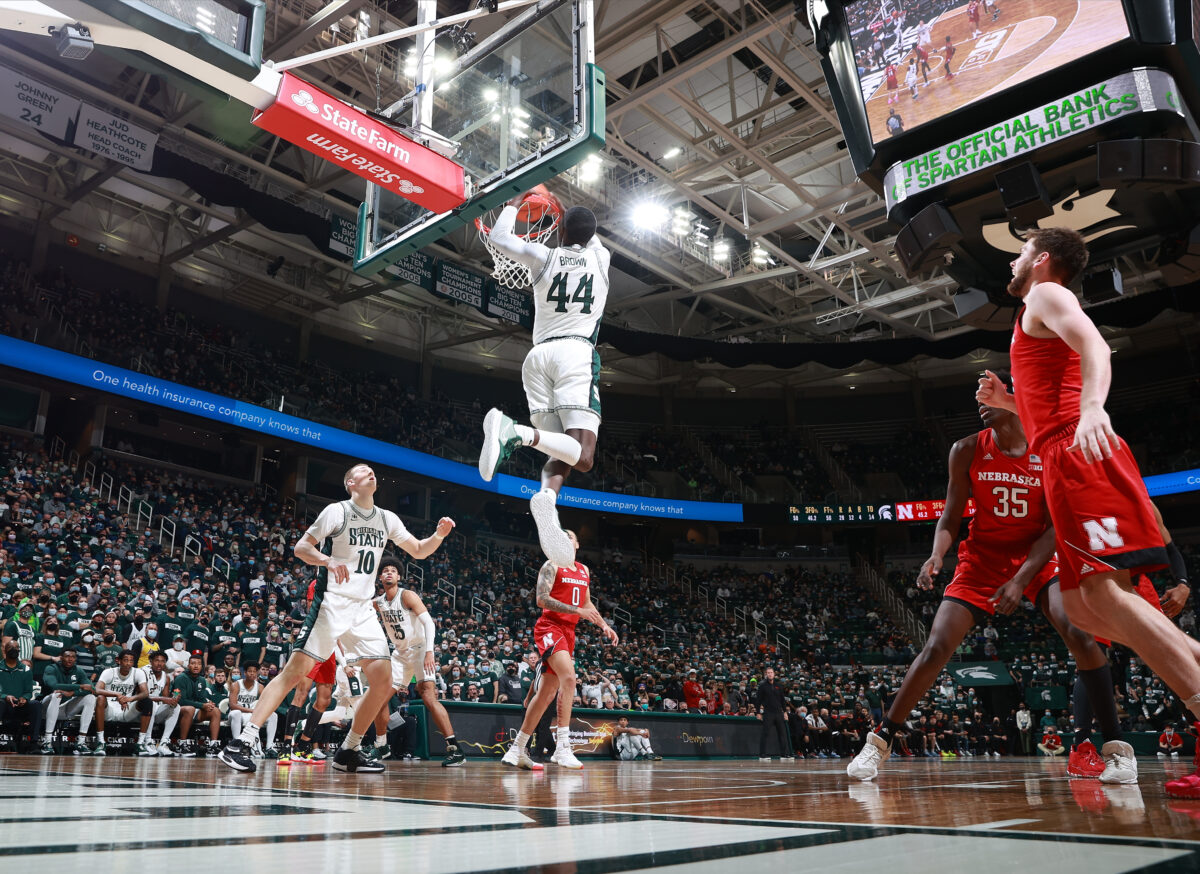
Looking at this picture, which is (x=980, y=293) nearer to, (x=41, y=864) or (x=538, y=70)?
(x=538, y=70)

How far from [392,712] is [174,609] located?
5.05m

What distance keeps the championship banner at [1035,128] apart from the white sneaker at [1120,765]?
364 cm

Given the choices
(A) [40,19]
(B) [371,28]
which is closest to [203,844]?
(A) [40,19]

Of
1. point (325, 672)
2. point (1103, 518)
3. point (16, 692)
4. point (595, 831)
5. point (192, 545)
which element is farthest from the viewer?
point (192, 545)

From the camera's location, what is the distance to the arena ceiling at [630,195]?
46.8 ft

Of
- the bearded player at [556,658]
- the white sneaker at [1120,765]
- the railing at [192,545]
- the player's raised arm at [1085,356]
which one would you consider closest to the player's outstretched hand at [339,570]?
the bearded player at [556,658]

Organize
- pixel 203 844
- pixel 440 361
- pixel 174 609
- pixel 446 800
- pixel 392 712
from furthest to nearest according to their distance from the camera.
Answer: pixel 440 361
pixel 174 609
pixel 392 712
pixel 446 800
pixel 203 844

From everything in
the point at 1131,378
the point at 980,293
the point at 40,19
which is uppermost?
the point at 1131,378

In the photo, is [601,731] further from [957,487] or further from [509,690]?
[957,487]

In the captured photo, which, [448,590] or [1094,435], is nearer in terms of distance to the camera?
[1094,435]

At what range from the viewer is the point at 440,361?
1068 inches

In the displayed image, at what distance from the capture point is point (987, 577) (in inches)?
161

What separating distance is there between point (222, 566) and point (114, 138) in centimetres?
769

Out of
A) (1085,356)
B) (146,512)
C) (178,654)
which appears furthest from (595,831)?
(146,512)
